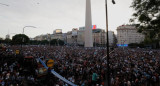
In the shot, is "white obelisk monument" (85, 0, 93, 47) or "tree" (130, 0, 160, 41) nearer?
"tree" (130, 0, 160, 41)

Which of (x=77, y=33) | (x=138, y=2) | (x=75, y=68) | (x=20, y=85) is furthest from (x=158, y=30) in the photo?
(x=77, y=33)

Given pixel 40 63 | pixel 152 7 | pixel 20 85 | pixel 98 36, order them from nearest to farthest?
pixel 152 7 → pixel 20 85 → pixel 40 63 → pixel 98 36

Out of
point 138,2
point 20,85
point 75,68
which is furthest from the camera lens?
point 75,68

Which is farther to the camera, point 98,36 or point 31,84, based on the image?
point 98,36

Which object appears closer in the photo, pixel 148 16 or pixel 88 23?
pixel 148 16

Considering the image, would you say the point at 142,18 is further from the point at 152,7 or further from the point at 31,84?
the point at 31,84

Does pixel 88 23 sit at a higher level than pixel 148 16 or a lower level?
higher

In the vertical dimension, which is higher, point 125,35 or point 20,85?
point 125,35

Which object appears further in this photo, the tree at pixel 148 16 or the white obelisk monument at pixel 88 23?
the white obelisk monument at pixel 88 23
